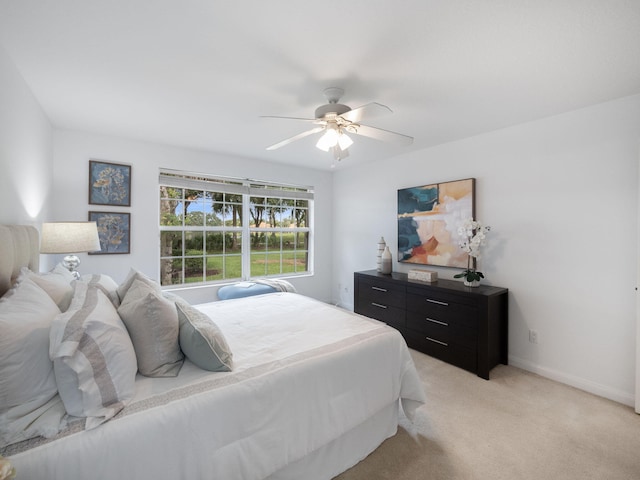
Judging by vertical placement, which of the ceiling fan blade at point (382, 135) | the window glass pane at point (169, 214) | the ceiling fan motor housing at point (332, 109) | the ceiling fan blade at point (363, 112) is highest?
the ceiling fan motor housing at point (332, 109)

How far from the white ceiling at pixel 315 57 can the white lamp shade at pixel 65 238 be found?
3.37ft

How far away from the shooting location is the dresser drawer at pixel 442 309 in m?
2.75

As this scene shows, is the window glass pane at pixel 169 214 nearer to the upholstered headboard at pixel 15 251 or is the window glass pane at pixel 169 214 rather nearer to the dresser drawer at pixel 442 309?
the upholstered headboard at pixel 15 251

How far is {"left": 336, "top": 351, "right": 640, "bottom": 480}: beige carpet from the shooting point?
1.64 meters

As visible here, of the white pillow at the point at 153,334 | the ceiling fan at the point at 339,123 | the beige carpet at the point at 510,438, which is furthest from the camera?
the ceiling fan at the point at 339,123

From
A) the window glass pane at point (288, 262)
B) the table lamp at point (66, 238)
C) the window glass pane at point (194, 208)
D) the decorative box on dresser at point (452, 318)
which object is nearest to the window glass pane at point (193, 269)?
the window glass pane at point (194, 208)

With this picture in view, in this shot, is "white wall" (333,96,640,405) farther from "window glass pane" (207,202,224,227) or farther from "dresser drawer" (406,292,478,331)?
"window glass pane" (207,202,224,227)

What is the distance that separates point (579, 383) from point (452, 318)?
1.10m

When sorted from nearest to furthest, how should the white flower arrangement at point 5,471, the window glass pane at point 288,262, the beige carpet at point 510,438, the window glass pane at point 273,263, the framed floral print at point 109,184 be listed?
1. the white flower arrangement at point 5,471
2. the beige carpet at point 510,438
3. the framed floral print at point 109,184
4. the window glass pane at point 273,263
5. the window glass pane at point 288,262

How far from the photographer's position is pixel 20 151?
199cm

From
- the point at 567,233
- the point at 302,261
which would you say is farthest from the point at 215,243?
the point at 567,233

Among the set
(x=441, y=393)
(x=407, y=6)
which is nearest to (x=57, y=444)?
(x=407, y=6)

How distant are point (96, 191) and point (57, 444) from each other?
300cm

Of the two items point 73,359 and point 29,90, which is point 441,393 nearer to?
point 73,359
